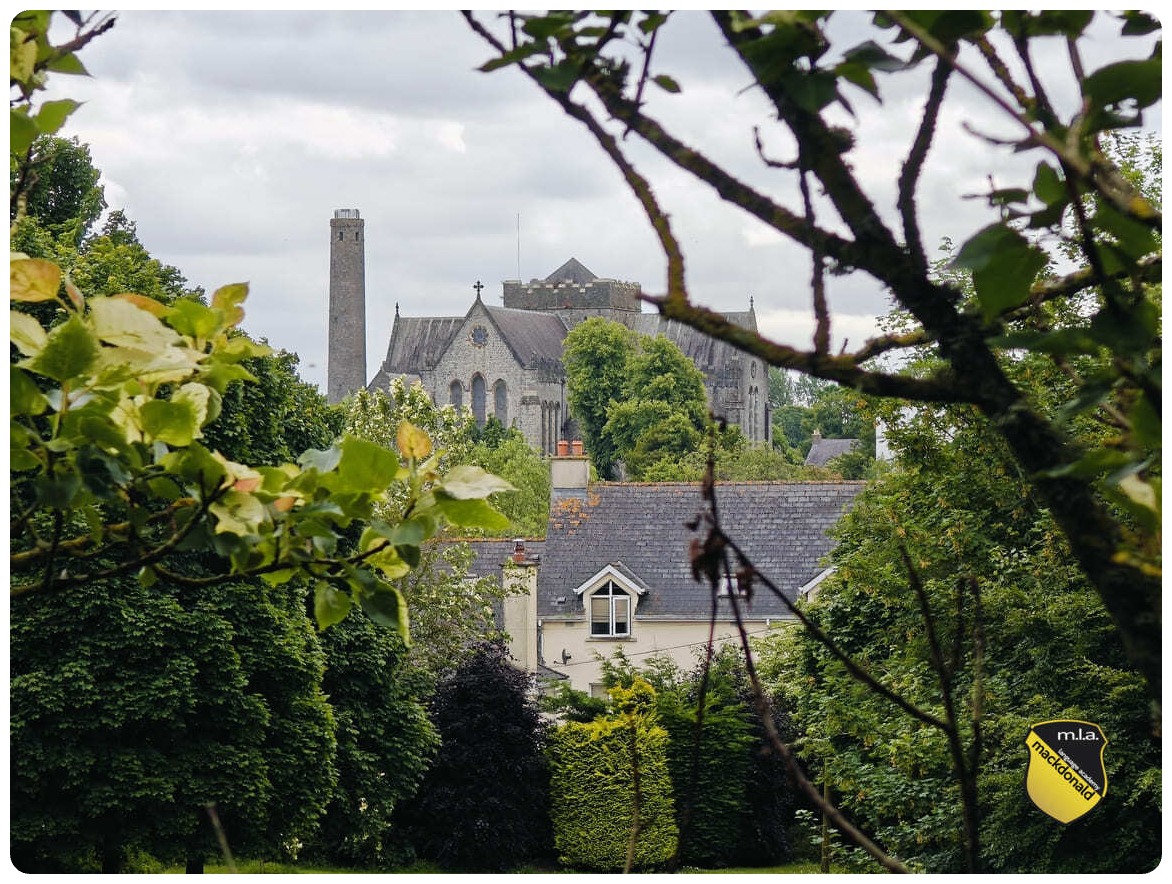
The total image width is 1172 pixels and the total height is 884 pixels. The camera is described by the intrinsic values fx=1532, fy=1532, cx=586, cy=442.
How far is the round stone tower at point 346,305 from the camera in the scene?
335 ft

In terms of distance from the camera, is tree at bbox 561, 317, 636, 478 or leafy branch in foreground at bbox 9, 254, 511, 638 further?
tree at bbox 561, 317, 636, 478

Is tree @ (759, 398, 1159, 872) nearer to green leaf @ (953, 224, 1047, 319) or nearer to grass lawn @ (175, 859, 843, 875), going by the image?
grass lawn @ (175, 859, 843, 875)

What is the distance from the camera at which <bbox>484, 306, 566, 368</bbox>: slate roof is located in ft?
313

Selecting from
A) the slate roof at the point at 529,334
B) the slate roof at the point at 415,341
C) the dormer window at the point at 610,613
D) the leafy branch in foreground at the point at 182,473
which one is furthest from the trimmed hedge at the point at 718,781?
the slate roof at the point at 415,341

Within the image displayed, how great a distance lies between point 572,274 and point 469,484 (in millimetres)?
109795

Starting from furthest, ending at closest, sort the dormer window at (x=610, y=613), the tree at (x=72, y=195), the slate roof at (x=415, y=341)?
the slate roof at (x=415, y=341) → the dormer window at (x=610, y=613) → the tree at (x=72, y=195)

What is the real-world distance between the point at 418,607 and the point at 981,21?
1135 inches

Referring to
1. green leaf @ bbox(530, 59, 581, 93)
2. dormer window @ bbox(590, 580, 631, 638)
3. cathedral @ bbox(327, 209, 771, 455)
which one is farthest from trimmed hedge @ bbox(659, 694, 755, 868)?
cathedral @ bbox(327, 209, 771, 455)

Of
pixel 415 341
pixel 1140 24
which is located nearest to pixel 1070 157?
pixel 1140 24

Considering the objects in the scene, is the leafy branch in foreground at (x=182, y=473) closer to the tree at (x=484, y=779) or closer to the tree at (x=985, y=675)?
the tree at (x=985, y=675)

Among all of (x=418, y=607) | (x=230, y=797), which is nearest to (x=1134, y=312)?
(x=230, y=797)

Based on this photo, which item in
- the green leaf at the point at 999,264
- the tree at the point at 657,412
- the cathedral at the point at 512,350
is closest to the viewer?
the green leaf at the point at 999,264

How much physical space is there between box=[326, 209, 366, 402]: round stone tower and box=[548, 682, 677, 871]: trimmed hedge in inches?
2998

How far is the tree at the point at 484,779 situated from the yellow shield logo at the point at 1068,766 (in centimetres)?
1173
